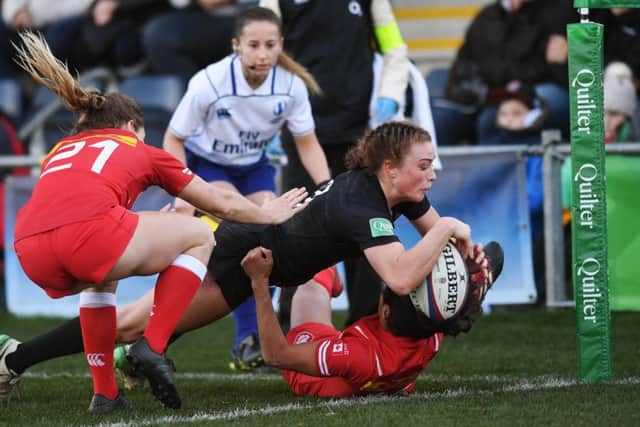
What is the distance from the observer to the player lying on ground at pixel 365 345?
5.54 meters

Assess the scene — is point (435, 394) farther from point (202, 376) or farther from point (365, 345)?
point (202, 376)

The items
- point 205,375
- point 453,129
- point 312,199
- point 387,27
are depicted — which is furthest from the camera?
point 453,129

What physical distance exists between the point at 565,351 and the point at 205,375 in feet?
6.51

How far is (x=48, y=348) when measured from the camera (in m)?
5.91

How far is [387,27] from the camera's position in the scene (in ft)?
24.9

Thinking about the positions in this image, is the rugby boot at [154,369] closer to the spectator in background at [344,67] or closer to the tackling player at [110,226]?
the tackling player at [110,226]

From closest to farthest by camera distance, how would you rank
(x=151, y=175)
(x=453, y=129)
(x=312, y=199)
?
(x=151, y=175), (x=312, y=199), (x=453, y=129)

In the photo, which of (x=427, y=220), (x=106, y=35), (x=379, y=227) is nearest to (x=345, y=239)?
(x=379, y=227)

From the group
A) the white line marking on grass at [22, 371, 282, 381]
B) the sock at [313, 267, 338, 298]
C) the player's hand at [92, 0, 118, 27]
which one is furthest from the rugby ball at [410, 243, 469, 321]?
the player's hand at [92, 0, 118, 27]

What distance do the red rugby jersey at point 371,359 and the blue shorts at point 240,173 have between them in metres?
1.65

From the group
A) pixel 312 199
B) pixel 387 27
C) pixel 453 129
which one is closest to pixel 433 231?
pixel 312 199

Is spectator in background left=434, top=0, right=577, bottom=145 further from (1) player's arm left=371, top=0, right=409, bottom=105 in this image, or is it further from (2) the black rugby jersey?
(2) the black rugby jersey

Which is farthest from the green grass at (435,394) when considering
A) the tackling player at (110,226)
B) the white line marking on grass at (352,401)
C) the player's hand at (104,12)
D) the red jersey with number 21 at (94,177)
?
the player's hand at (104,12)

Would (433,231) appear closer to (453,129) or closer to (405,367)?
(405,367)
